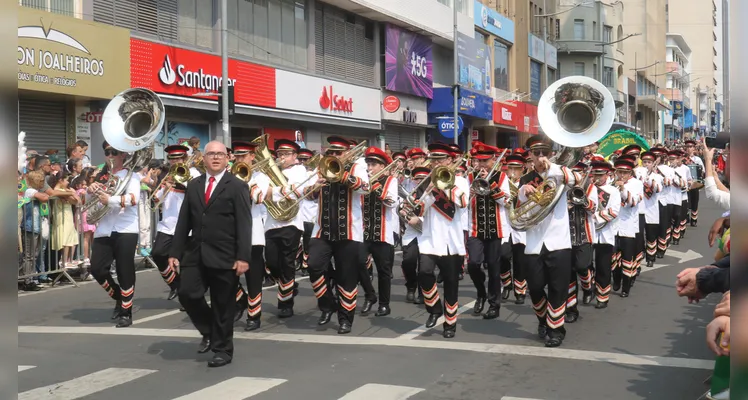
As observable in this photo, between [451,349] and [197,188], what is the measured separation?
9.17 ft

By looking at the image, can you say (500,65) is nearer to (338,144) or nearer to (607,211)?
(607,211)

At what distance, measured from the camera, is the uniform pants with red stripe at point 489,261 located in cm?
1040

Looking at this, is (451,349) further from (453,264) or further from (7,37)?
(7,37)

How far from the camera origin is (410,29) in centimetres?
3578

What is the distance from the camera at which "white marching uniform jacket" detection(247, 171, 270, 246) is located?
9492 mm

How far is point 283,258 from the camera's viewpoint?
412 inches

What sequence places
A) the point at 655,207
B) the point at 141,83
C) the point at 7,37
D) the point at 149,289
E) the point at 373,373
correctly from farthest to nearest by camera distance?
the point at 141,83 → the point at 655,207 → the point at 149,289 → the point at 373,373 → the point at 7,37

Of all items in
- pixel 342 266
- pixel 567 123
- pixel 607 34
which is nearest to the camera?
pixel 567 123

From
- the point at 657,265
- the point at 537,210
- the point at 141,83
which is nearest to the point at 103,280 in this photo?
the point at 537,210

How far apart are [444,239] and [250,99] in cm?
1685

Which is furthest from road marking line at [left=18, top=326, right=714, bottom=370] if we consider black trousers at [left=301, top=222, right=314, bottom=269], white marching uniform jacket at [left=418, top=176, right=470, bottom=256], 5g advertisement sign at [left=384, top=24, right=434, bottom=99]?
5g advertisement sign at [left=384, top=24, right=434, bottom=99]

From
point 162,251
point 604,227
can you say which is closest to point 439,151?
point 604,227

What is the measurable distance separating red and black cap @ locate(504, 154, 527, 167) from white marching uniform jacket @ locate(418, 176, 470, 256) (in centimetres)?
147

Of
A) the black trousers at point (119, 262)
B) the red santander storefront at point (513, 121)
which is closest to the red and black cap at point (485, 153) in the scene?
the black trousers at point (119, 262)
